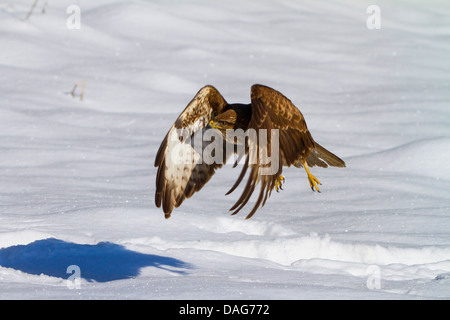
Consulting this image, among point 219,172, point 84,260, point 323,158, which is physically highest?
point 323,158

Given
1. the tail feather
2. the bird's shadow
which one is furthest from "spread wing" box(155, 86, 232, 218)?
the tail feather

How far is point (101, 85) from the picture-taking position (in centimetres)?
909

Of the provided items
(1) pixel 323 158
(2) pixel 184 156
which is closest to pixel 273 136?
(2) pixel 184 156

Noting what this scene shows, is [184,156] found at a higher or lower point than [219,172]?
higher

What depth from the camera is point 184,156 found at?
4055mm

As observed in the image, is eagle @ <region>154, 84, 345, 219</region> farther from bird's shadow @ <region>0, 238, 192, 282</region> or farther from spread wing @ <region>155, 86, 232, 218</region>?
bird's shadow @ <region>0, 238, 192, 282</region>

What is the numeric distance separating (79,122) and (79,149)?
3.55 feet

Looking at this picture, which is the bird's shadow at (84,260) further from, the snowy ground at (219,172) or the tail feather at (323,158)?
the tail feather at (323,158)

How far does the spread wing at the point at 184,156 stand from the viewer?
3930 mm

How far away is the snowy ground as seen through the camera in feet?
12.5

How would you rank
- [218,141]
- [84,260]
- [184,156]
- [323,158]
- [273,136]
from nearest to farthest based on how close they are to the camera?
1. [273,136]
2. [84,260]
3. [184,156]
4. [218,141]
5. [323,158]

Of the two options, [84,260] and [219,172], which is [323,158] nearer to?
[84,260]

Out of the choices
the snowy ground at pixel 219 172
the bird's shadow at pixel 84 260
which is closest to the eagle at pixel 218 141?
the bird's shadow at pixel 84 260

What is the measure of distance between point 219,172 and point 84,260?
255cm
